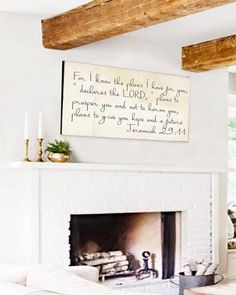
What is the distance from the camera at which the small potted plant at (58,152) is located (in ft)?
15.9

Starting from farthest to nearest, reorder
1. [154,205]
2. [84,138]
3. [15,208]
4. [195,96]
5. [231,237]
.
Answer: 1. [231,237]
2. [195,96]
3. [154,205]
4. [84,138]
5. [15,208]

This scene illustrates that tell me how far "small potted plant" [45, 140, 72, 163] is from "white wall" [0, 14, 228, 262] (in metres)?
0.12

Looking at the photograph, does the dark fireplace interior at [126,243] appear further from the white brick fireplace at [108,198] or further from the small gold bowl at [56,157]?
the small gold bowl at [56,157]

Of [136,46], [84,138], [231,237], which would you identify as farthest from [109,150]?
[231,237]

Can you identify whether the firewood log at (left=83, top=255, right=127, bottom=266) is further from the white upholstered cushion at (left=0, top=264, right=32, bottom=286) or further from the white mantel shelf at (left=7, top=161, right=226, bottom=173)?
the white upholstered cushion at (left=0, top=264, right=32, bottom=286)

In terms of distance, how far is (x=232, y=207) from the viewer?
7098 millimetres

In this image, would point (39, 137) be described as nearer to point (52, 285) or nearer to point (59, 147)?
point (59, 147)

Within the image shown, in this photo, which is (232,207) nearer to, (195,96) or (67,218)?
(195,96)

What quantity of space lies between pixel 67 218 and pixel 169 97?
1518mm

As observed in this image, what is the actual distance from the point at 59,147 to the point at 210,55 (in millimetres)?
1594

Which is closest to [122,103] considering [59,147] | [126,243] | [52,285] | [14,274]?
[59,147]

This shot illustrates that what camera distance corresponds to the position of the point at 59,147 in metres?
4.87

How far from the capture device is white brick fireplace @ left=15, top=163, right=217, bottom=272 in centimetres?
477

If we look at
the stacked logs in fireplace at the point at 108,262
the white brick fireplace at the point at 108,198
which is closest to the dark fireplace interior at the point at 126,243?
the stacked logs in fireplace at the point at 108,262
